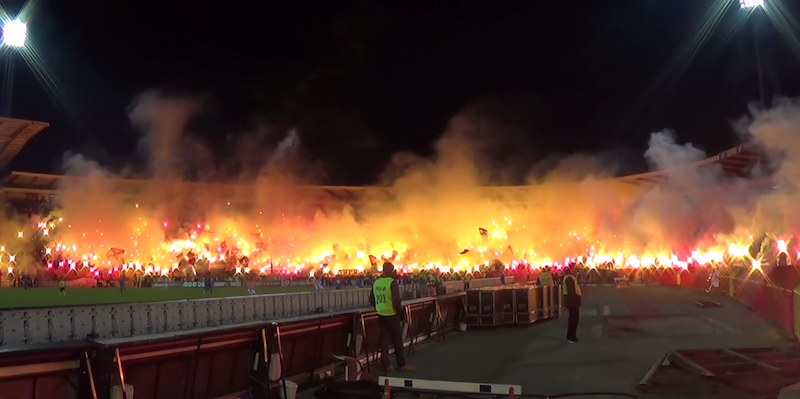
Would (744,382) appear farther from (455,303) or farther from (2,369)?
(455,303)

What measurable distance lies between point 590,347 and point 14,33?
32.0 m

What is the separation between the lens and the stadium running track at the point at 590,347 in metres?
10.3

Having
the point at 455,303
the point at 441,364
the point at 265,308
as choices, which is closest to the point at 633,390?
the point at 441,364

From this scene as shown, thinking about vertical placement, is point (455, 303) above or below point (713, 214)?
below

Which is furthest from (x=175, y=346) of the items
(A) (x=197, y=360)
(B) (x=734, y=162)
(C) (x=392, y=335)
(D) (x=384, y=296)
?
(B) (x=734, y=162)

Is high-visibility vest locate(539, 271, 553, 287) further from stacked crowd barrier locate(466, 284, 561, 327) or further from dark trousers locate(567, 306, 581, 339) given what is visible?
dark trousers locate(567, 306, 581, 339)

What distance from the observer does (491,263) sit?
217 feet

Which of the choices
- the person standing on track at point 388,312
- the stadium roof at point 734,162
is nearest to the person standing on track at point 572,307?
the person standing on track at point 388,312

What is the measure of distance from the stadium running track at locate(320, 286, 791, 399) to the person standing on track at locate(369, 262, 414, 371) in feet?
1.82

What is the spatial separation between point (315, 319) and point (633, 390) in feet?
17.0

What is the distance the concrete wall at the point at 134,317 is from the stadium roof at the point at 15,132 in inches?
1773

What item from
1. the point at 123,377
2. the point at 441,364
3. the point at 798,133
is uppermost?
the point at 798,133

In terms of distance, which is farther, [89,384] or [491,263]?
[491,263]

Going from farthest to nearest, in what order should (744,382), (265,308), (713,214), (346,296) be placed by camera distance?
1. (713,214)
2. (346,296)
3. (265,308)
4. (744,382)
